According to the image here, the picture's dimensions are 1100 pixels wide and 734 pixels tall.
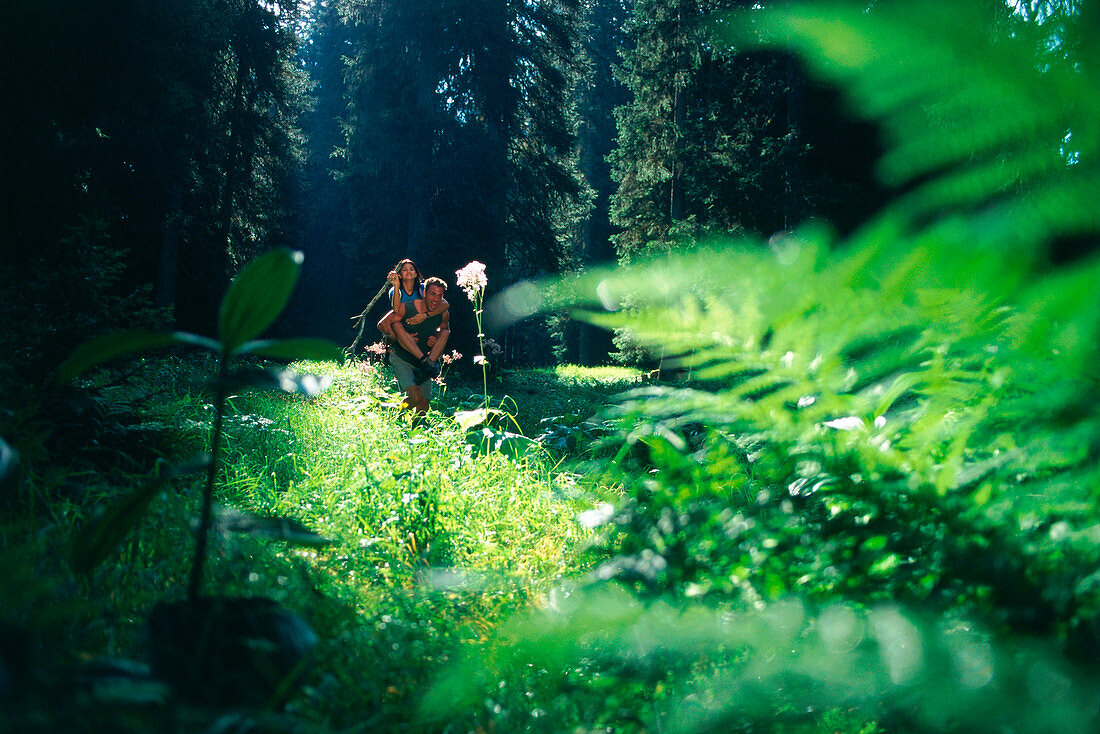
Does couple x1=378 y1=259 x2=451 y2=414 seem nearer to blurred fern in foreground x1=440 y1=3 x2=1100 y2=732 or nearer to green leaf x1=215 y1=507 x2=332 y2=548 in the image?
green leaf x1=215 y1=507 x2=332 y2=548

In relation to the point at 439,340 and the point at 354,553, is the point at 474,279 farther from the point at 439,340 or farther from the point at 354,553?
the point at 354,553

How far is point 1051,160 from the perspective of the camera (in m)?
0.55

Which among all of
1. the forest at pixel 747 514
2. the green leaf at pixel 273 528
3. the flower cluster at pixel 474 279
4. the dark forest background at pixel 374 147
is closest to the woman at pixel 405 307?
the flower cluster at pixel 474 279

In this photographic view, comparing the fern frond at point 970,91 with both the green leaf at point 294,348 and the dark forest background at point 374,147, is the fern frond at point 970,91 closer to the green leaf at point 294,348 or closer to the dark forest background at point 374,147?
the green leaf at point 294,348

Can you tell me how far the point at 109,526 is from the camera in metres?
0.76

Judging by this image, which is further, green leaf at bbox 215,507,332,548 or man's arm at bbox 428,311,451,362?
man's arm at bbox 428,311,451,362

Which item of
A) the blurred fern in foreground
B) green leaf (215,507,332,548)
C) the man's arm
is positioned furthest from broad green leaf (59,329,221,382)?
the man's arm

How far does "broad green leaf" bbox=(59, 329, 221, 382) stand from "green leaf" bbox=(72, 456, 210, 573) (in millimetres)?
159

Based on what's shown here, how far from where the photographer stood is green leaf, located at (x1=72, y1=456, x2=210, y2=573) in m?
0.74

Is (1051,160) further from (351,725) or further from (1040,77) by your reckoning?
(351,725)

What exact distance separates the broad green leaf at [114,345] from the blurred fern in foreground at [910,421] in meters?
0.48

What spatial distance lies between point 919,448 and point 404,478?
2208 millimetres

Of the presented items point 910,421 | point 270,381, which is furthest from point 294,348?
point 910,421

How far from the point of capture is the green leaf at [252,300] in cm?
79
